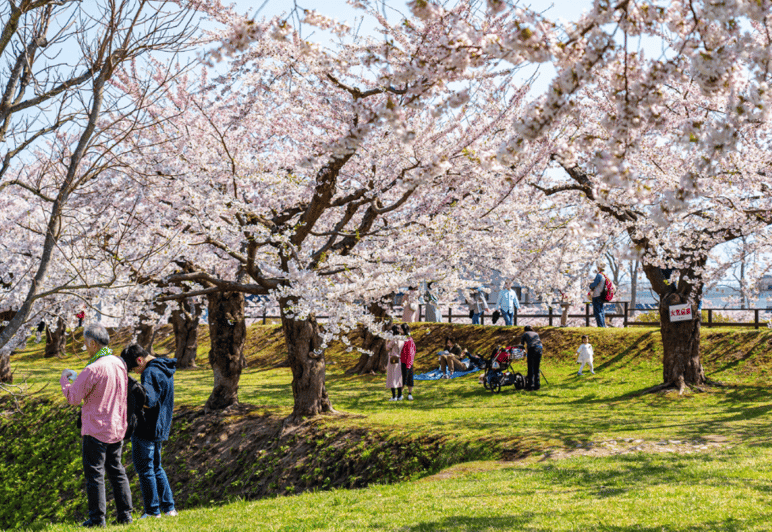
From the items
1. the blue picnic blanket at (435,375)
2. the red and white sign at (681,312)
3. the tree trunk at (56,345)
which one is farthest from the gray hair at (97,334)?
the tree trunk at (56,345)

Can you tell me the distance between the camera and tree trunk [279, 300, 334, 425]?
11664 millimetres

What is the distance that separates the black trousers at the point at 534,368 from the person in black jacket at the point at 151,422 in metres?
10.0

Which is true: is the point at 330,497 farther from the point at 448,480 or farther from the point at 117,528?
the point at 117,528

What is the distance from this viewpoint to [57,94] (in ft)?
19.8

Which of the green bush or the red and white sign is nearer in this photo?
the green bush

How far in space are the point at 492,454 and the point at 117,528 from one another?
516cm

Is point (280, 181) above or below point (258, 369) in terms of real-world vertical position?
above

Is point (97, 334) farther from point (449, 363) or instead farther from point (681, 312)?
point (449, 363)

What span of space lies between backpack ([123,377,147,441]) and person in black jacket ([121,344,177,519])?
57 mm

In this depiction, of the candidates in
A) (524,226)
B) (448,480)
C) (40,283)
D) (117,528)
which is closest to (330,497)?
(448,480)

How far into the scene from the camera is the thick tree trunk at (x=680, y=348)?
13.4 m

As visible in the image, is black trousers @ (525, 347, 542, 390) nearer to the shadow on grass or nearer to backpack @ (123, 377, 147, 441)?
the shadow on grass

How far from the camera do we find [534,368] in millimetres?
14984

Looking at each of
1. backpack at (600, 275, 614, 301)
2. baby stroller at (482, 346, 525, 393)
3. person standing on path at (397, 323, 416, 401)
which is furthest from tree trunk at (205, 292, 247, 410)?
backpack at (600, 275, 614, 301)
